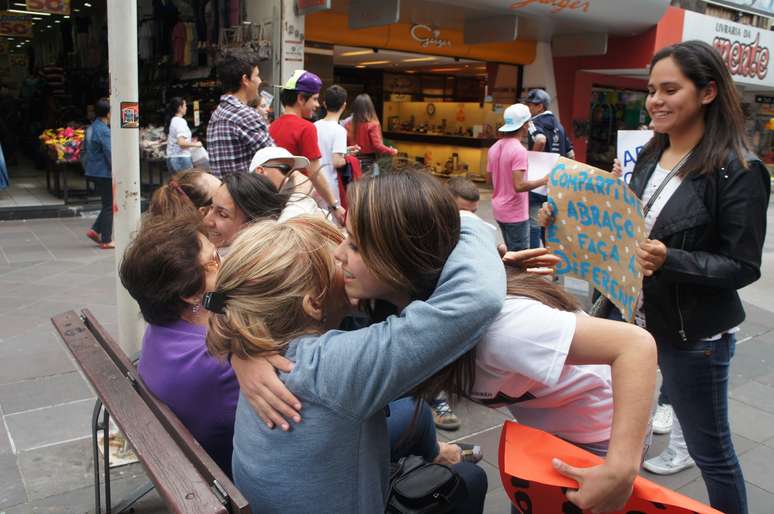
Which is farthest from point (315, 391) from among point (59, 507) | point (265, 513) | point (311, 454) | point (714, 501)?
point (59, 507)

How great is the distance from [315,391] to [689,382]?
4.92 feet

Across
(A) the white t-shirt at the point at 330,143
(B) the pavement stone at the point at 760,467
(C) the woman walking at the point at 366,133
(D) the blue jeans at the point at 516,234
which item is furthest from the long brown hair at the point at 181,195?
(C) the woman walking at the point at 366,133

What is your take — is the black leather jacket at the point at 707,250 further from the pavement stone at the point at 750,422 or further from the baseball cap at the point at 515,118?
the baseball cap at the point at 515,118

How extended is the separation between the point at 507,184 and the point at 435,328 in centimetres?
464

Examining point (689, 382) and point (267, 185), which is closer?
point (689, 382)

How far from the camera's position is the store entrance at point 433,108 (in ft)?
51.2

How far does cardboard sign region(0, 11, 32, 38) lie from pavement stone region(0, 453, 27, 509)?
15.1 meters

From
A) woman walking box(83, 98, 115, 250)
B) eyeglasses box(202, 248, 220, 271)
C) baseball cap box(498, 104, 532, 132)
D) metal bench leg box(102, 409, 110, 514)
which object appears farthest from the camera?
woman walking box(83, 98, 115, 250)

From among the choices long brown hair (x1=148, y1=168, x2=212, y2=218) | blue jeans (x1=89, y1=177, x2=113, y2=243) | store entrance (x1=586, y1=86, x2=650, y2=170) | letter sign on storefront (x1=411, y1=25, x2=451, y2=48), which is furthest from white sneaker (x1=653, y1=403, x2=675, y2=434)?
store entrance (x1=586, y1=86, x2=650, y2=170)

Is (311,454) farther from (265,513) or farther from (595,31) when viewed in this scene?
(595,31)

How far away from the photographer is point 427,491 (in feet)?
5.81

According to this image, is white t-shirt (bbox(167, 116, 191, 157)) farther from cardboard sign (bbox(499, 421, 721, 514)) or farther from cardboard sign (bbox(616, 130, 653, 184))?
cardboard sign (bbox(499, 421, 721, 514))

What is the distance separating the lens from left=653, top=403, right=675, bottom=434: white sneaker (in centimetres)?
366

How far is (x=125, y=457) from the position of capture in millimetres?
3262
